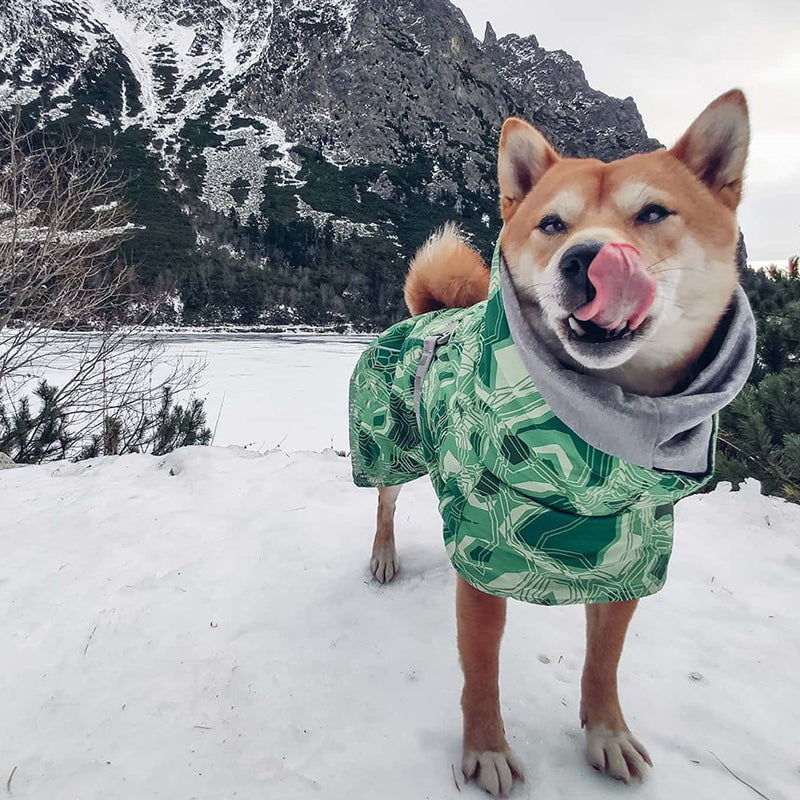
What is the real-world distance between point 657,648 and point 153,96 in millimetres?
116260

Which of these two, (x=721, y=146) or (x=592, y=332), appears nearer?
(x=592, y=332)

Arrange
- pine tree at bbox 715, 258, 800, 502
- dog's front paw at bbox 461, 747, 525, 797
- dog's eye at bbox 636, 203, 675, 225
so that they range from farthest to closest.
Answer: pine tree at bbox 715, 258, 800, 502
dog's front paw at bbox 461, 747, 525, 797
dog's eye at bbox 636, 203, 675, 225

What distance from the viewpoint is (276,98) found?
91.6m

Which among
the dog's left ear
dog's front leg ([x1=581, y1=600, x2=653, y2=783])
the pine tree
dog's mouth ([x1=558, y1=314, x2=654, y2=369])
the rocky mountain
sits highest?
the rocky mountain

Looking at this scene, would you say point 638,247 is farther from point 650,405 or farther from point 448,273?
point 448,273

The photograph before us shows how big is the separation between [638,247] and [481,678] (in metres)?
1.21

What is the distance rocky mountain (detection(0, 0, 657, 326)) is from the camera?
221ft

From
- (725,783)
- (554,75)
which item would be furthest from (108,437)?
(554,75)

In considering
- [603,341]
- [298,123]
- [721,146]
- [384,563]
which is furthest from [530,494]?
[298,123]

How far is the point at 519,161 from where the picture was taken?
157cm

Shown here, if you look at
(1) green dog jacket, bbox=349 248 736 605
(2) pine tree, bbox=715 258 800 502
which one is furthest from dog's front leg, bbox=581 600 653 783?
(2) pine tree, bbox=715 258 800 502

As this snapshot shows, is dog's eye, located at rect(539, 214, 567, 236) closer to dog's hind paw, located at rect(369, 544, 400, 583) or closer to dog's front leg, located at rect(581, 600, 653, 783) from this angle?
dog's front leg, located at rect(581, 600, 653, 783)

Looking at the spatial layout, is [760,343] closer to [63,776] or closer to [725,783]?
[725,783]

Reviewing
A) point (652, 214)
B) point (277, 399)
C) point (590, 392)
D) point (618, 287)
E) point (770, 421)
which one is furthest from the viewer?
point (277, 399)
